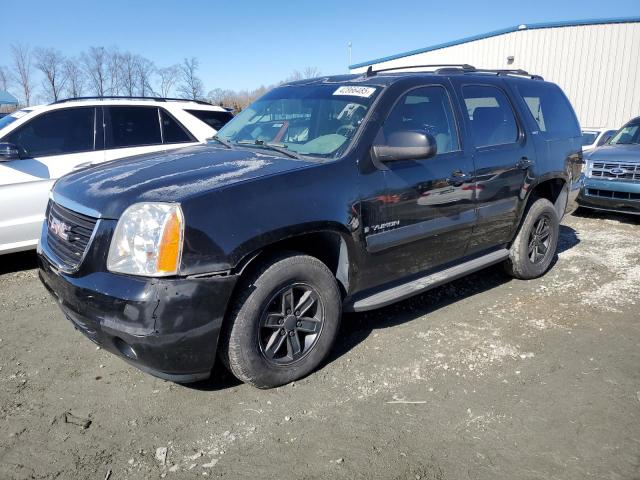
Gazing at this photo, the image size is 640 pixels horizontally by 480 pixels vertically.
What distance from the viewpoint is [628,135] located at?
8617 millimetres

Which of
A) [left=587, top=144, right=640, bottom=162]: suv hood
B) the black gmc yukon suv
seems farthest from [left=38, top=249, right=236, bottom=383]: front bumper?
[left=587, top=144, right=640, bottom=162]: suv hood

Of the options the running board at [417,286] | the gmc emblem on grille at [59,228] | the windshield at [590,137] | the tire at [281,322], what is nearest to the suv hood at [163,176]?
the gmc emblem on grille at [59,228]

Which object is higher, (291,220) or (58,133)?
(58,133)

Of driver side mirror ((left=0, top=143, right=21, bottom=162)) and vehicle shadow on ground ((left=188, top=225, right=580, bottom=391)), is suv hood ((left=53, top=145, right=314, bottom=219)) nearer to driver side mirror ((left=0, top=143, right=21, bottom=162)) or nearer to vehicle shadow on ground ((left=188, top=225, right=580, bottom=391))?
vehicle shadow on ground ((left=188, top=225, right=580, bottom=391))

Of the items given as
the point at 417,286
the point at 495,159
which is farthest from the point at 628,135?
the point at 417,286

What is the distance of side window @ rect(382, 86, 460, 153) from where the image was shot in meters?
3.53

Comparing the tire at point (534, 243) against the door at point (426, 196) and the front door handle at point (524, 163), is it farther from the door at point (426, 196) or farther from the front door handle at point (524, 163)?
the door at point (426, 196)

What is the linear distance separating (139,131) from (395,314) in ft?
12.4

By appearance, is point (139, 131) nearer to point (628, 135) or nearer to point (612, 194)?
point (612, 194)

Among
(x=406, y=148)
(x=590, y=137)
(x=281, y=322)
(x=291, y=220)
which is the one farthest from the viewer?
(x=590, y=137)

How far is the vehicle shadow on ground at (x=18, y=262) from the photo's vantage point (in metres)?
5.35

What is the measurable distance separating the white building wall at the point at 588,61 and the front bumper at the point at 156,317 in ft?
57.8

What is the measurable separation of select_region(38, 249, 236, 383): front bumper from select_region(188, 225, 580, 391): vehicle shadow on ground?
49 cm

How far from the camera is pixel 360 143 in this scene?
3227 millimetres
